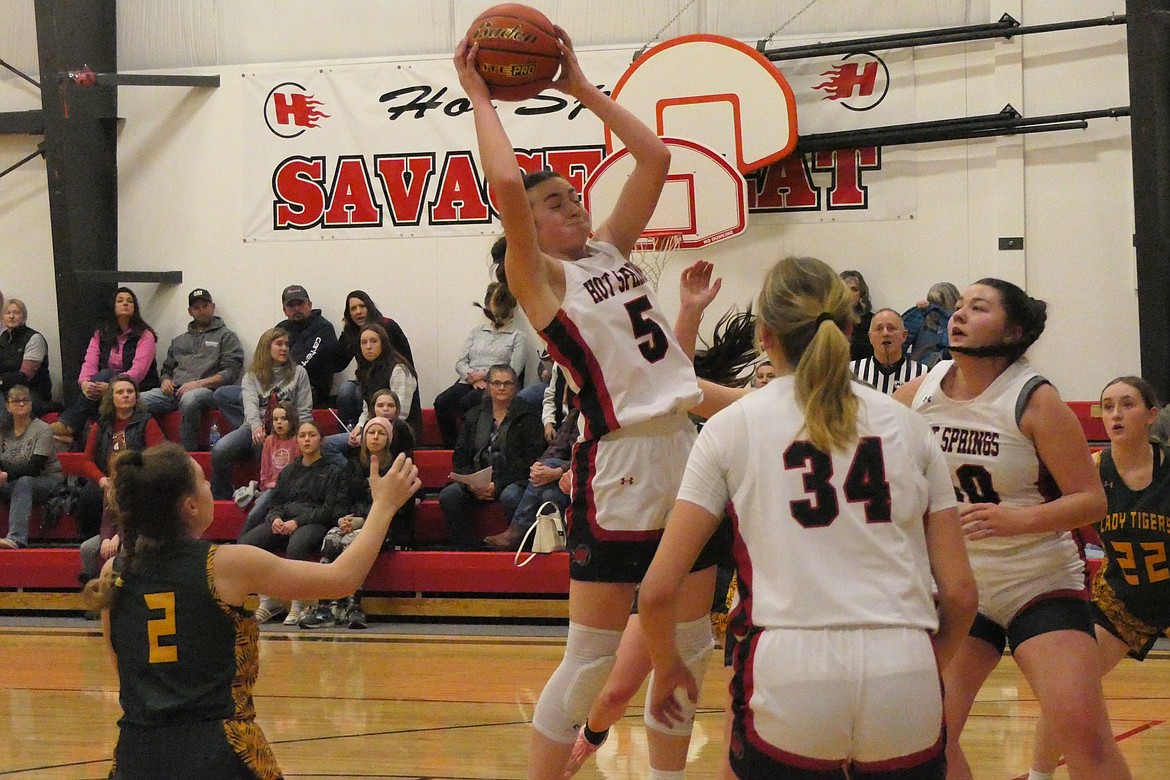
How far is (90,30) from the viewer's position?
38.7ft

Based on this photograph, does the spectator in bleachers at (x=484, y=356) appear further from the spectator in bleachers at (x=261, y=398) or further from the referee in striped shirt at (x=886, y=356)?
the referee in striped shirt at (x=886, y=356)

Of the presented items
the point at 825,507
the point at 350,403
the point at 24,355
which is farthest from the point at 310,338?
the point at 825,507

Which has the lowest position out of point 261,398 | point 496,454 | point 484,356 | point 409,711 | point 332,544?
point 409,711

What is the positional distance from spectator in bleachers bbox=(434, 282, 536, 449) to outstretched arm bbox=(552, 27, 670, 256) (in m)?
6.25

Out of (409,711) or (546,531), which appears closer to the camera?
(409,711)

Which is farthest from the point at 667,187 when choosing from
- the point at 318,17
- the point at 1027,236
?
the point at 318,17

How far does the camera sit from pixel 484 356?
34.0 feet

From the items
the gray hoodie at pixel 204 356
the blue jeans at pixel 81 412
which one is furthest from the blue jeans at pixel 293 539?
the blue jeans at pixel 81 412

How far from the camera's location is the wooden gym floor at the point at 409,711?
5.05m

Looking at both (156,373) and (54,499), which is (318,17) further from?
(54,499)

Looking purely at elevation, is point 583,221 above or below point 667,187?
below

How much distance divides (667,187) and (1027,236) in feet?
9.37

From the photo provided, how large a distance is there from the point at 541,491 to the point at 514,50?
5380mm

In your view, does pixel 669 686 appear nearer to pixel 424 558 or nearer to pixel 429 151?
pixel 424 558
